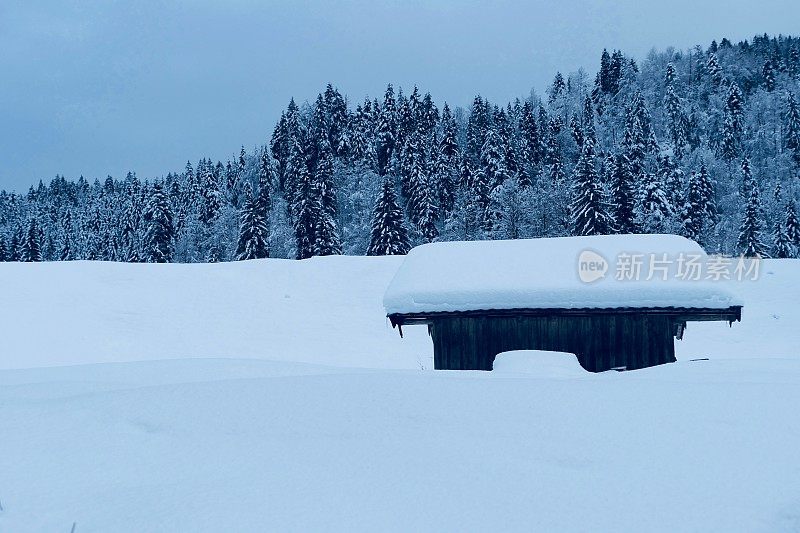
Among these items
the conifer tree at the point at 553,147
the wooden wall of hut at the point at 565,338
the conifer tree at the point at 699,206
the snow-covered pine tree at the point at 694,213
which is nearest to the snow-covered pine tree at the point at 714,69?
the conifer tree at the point at 553,147

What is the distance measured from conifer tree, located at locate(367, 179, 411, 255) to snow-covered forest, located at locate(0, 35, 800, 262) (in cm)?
12

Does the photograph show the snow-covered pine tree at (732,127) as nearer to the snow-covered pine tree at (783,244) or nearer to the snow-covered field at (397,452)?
the snow-covered pine tree at (783,244)

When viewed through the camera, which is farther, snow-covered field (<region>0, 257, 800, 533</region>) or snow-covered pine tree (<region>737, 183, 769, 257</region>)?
snow-covered pine tree (<region>737, 183, 769, 257</region>)

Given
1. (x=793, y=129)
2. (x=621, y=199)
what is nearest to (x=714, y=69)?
(x=793, y=129)

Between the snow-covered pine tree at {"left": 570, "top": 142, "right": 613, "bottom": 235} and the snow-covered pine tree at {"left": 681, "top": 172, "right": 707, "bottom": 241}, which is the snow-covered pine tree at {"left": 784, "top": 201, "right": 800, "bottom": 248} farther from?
the snow-covered pine tree at {"left": 570, "top": 142, "right": 613, "bottom": 235}

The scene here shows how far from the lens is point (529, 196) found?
139 feet

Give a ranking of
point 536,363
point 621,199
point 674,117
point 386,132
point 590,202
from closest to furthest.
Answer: point 536,363, point 590,202, point 621,199, point 386,132, point 674,117

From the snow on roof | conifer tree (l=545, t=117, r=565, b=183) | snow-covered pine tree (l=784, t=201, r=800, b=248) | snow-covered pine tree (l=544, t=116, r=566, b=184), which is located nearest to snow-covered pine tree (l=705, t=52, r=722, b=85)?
snow-covered pine tree (l=544, t=116, r=566, b=184)

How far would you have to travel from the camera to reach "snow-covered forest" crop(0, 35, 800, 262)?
144 ft

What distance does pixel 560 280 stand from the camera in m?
9.98

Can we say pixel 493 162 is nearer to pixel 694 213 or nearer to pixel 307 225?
pixel 694 213

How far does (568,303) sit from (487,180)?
175ft

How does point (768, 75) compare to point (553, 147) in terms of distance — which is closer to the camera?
point (553, 147)

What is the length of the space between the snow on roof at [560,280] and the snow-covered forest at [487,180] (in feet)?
91.0
